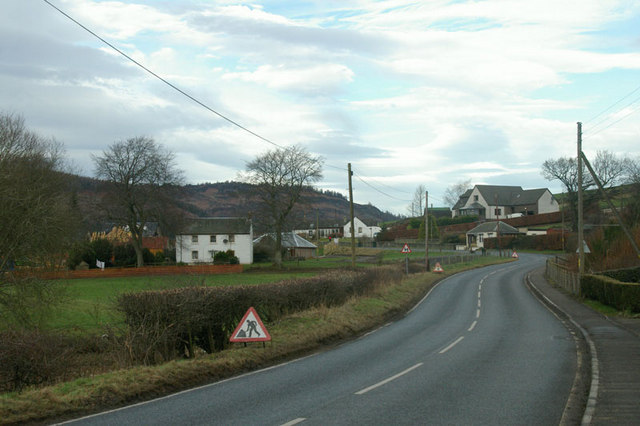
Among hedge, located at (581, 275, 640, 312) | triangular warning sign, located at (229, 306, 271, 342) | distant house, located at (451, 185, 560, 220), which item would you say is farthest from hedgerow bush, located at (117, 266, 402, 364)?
distant house, located at (451, 185, 560, 220)

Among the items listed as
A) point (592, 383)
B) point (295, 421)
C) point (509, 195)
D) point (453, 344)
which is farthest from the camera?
point (509, 195)

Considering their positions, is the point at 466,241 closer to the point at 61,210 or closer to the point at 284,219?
the point at 284,219

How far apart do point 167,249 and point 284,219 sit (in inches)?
945

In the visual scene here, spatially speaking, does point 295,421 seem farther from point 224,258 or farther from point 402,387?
point 224,258

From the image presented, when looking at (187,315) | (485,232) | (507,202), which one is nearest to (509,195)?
(507,202)

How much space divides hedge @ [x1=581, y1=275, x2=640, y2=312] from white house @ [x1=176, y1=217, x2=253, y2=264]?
5828cm

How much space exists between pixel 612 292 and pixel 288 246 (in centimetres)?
7073

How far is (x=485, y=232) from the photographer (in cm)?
10512

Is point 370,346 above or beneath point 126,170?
beneath

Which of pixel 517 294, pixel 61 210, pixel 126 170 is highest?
pixel 126 170

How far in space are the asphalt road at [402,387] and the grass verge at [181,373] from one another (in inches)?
20.9

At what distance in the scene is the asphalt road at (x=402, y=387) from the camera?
8828mm

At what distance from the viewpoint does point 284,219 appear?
2884 inches

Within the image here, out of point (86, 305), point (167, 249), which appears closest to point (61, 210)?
point (86, 305)
